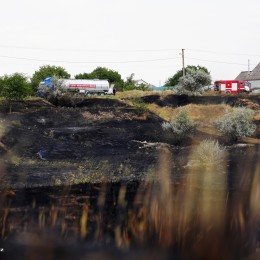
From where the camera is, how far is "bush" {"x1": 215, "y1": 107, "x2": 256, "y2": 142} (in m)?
31.1

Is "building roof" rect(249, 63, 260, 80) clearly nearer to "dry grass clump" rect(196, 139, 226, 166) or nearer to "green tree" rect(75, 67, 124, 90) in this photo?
"green tree" rect(75, 67, 124, 90)

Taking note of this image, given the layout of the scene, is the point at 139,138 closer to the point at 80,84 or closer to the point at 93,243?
A: the point at 93,243

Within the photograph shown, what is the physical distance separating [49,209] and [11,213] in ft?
4.20

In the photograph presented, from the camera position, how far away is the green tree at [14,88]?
140ft

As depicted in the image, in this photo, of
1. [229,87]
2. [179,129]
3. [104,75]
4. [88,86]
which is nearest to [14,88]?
[88,86]

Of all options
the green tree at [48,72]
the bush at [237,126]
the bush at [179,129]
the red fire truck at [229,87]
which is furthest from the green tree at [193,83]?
the green tree at [48,72]

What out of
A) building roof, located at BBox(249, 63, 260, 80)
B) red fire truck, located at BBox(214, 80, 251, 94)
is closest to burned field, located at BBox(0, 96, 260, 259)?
red fire truck, located at BBox(214, 80, 251, 94)

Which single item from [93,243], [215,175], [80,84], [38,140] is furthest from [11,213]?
[80,84]

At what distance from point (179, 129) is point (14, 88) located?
66.9ft

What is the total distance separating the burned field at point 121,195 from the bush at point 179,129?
29.2 inches

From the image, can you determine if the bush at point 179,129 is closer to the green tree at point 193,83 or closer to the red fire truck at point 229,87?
the green tree at point 193,83

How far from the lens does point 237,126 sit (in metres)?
30.8

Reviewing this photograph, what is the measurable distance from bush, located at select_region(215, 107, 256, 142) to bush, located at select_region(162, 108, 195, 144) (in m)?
2.57

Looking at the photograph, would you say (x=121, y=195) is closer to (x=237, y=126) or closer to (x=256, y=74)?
(x=237, y=126)
